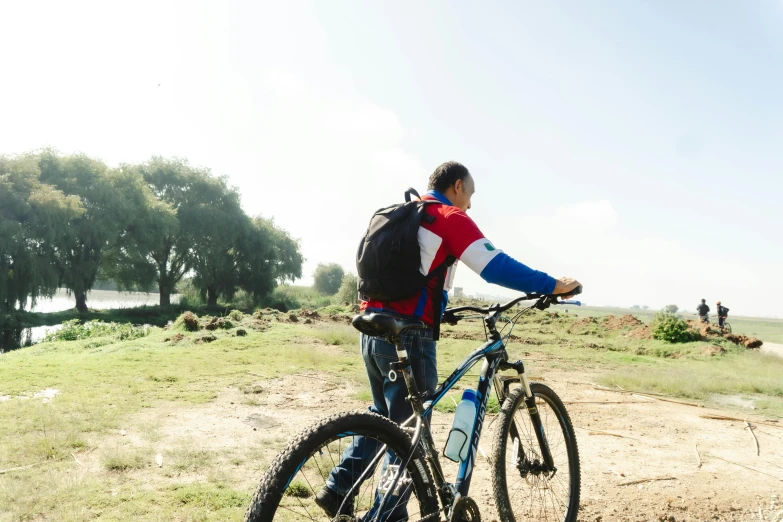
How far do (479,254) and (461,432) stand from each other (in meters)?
0.95

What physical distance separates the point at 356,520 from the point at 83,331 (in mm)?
20105

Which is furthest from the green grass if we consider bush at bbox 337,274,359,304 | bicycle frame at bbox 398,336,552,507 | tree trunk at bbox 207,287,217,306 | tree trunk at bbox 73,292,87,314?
tree trunk at bbox 207,287,217,306

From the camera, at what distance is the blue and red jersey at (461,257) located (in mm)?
2533

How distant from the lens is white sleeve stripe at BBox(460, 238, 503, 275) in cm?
253

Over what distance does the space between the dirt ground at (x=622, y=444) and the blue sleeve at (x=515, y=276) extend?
1.95 metres

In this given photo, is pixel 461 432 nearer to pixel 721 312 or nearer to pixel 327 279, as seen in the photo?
pixel 721 312

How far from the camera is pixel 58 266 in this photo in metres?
30.3

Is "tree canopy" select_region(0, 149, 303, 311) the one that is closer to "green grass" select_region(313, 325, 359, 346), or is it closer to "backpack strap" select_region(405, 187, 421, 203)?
"green grass" select_region(313, 325, 359, 346)

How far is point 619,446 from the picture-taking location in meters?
5.62

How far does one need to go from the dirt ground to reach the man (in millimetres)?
1616

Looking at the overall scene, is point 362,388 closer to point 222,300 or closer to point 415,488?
point 415,488

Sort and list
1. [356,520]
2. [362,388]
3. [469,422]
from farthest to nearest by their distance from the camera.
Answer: [362,388], [469,422], [356,520]

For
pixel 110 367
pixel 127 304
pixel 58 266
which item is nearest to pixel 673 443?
pixel 110 367

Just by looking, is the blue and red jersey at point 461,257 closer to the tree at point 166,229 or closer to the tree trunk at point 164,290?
the tree at point 166,229
